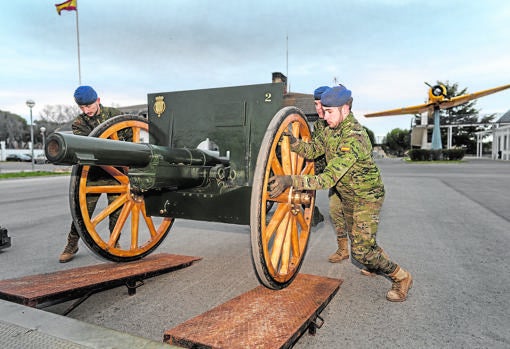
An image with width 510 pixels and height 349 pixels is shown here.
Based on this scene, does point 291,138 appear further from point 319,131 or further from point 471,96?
point 471,96

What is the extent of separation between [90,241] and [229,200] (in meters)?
1.23

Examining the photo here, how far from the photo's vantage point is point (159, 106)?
3.38m

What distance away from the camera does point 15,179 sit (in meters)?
15.9

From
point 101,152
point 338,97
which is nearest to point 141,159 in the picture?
point 101,152

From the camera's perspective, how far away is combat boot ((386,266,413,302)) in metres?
3.00

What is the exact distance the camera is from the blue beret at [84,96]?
3631 millimetres

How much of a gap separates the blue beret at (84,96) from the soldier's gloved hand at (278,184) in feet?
7.51

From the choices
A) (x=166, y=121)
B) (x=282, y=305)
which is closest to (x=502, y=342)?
(x=282, y=305)

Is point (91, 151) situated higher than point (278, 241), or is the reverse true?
point (91, 151)

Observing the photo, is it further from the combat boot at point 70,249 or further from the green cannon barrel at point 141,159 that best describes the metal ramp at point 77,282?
the combat boot at point 70,249

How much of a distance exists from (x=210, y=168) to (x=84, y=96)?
1.59m

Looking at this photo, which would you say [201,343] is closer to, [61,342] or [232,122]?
[61,342]

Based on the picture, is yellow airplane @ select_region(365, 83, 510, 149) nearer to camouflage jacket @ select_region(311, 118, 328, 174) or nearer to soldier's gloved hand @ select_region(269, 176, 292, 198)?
camouflage jacket @ select_region(311, 118, 328, 174)

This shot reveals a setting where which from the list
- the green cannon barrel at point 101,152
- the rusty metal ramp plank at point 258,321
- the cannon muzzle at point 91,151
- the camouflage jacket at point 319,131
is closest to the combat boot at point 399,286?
the rusty metal ramp plank at point 258,321
